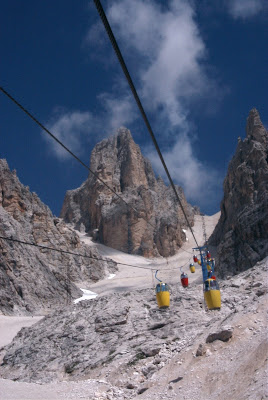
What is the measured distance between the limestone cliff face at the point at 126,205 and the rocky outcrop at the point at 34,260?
15943 millimetres

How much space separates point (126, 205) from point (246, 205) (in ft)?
109

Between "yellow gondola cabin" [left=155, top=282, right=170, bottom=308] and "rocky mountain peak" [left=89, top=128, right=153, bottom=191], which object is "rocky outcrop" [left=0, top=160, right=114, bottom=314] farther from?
"rocky mountain peak" [left=89, top=128, right=153, bottom=191]

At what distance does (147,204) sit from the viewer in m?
78.6

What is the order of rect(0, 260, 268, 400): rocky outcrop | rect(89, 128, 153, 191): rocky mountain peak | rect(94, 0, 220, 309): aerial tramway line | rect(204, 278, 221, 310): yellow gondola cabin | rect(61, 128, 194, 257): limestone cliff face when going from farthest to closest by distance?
rect(89, 128, 153, 191): rocky mountain peak < rect(61, 128, 194, 257): limestone cliff face < rect(204, 278, 221, 310): yellow gondola cabin < rect(0, 260, 268, 400): rocky outcrop < rect(94, 0, 220, 309): aerial tramway line

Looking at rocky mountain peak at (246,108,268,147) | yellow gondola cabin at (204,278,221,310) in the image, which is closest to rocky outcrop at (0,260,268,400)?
yellow gondola cabin at (204,278,221,310)

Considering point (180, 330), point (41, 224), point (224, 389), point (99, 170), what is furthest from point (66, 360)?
point (99, 170)

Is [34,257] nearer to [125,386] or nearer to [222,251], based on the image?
[222,251]

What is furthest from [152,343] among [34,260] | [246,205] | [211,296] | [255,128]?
[255,128]

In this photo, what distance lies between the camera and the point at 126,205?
73.0 metres

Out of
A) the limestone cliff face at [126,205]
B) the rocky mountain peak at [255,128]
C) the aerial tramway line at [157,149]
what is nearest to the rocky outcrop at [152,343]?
the aerial tramway line at [157,149]

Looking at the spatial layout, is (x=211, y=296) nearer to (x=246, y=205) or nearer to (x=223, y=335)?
(x=223, y=335)

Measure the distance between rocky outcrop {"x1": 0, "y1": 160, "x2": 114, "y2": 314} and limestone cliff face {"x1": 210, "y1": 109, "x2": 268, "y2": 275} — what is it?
17064 mm

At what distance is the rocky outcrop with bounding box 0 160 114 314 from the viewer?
31.4m

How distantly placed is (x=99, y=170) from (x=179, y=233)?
30115 mm
